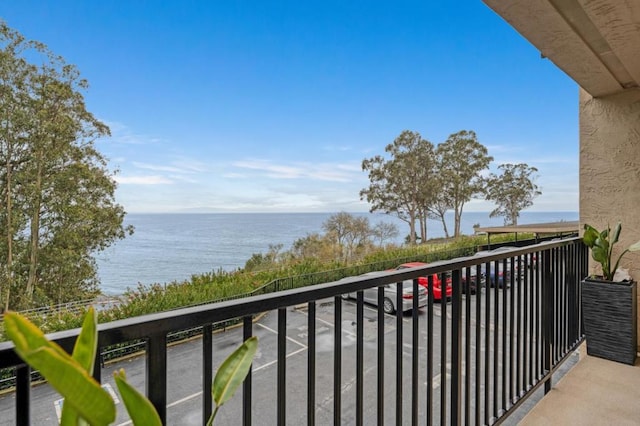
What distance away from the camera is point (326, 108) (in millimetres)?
23547

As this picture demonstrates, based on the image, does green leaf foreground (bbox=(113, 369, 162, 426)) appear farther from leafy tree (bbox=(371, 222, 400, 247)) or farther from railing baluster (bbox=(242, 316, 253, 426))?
leafy tree (bbox=(371, 222, 400, 247))

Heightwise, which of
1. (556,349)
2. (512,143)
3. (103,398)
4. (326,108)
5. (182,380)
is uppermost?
(326,108)

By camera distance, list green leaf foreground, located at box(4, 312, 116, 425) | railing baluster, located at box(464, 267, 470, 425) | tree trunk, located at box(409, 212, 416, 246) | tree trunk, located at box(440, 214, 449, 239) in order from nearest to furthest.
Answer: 1. green leaf foreground, located at box(4, 312, 116, 425)
2. railing baluster, located at box(464, 267, 470, 425)
3. tree trunk, located at box(409, 212, 416, 246)
4. tree trunk, located at box(440, 214, 449, 239)

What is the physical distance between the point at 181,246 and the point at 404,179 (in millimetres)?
15354

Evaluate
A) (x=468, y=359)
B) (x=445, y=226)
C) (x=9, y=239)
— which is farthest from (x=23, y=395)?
(x=445, y=226)

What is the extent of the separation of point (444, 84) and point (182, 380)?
774 inches

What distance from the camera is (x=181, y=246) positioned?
24.0 m

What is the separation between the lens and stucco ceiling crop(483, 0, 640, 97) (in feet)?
4.29

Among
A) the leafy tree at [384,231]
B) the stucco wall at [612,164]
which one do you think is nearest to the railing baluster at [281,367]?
the stucco wall at [612,164]

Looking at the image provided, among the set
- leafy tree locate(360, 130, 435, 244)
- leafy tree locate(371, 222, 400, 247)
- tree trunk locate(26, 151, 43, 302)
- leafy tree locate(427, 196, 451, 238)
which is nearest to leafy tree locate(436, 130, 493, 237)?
leafy tree locate(427, 196, 451, 238)

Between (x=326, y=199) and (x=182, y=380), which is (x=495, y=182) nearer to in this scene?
(x=326, y=199)

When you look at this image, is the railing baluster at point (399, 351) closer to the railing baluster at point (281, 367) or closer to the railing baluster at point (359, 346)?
the railing baluster at point (359, 346)

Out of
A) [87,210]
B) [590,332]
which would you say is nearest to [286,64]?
[87,210]

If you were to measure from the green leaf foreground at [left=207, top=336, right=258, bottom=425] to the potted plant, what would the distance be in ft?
8.30
